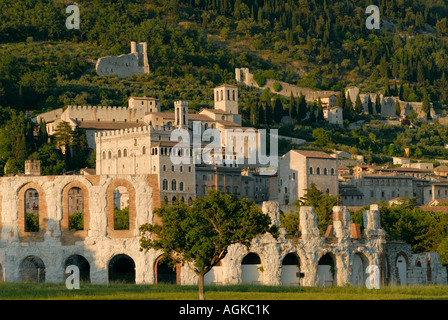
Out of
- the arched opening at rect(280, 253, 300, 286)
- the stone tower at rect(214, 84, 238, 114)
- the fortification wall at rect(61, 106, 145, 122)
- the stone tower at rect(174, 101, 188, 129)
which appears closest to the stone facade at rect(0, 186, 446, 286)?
the arched opening at rect(280, 253, 300, 286)

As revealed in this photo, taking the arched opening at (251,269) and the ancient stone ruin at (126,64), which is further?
the ancient stone ruin at (126,64)

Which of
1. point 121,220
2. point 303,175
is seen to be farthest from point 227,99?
point 121,220

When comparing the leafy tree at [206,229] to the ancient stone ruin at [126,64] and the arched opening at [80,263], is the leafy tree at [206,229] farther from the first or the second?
the ancient stone ruin at [126,64]

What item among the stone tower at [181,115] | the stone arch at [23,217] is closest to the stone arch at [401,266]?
the stone arch at [23,217]

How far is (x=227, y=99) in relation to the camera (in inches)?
5074

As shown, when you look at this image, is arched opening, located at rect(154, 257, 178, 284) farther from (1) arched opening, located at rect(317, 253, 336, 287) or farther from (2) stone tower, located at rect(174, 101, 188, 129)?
(2) stone tower, located at rect(174, 101, 188, 129)

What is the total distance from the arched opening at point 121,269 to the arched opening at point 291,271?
8.44 m

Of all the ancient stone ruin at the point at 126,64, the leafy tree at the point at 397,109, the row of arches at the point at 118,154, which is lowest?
the row of arches at the point at 118,154

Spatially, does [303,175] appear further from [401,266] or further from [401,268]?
[401,268]

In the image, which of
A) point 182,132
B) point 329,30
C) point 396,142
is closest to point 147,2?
point 329,30

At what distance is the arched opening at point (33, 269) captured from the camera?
56875 millimetres

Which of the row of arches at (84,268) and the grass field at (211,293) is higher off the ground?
the row of arches at (84,268)

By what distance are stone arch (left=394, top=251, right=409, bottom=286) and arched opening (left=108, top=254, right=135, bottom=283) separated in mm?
15428
